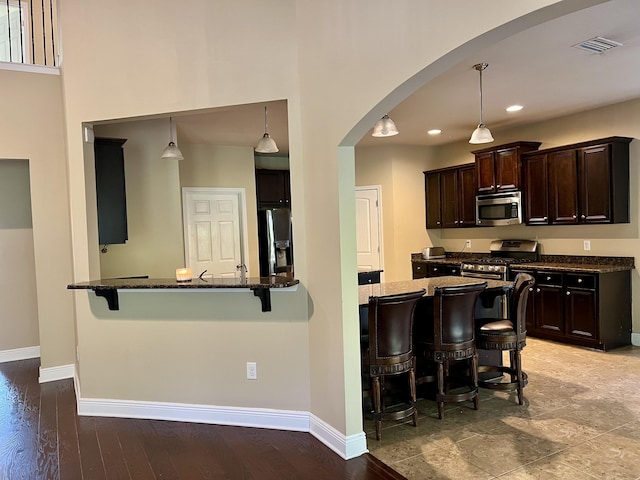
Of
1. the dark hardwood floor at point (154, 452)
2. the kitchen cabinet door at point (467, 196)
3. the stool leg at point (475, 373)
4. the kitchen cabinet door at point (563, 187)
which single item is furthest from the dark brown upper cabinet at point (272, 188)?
the stool leg at point (475, 373)

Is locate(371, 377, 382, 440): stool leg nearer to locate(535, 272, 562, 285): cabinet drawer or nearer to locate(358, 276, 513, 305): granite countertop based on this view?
locate(358, 276, 513, 305): granite countertop

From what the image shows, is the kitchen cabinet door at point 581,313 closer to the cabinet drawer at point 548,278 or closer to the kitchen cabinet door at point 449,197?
the cabinet drawer at point 548,278

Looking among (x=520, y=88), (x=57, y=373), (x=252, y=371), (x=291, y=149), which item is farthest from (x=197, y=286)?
(x=520, y=88)

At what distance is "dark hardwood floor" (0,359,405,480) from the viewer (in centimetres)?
262

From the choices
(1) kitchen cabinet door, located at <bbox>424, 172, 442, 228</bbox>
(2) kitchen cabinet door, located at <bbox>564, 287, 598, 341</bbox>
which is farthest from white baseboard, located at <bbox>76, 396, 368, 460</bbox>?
(1) kitchen cabinet door, located at <bbox>424, 172, 442, 228</bbox>

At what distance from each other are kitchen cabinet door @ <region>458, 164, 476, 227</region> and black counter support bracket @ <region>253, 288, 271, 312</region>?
4.36 metres

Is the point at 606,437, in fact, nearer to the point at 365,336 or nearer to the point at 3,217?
the point at 365,336

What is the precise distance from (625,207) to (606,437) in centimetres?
304

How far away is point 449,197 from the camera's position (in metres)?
7.02

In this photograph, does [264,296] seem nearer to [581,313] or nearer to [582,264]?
[581,313]

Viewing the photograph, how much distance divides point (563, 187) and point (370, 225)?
2.87 meters

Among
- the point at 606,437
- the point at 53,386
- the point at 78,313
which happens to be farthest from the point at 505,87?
the point at 53,386

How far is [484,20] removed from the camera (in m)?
1.83

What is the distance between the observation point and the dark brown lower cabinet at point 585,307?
4.87m
